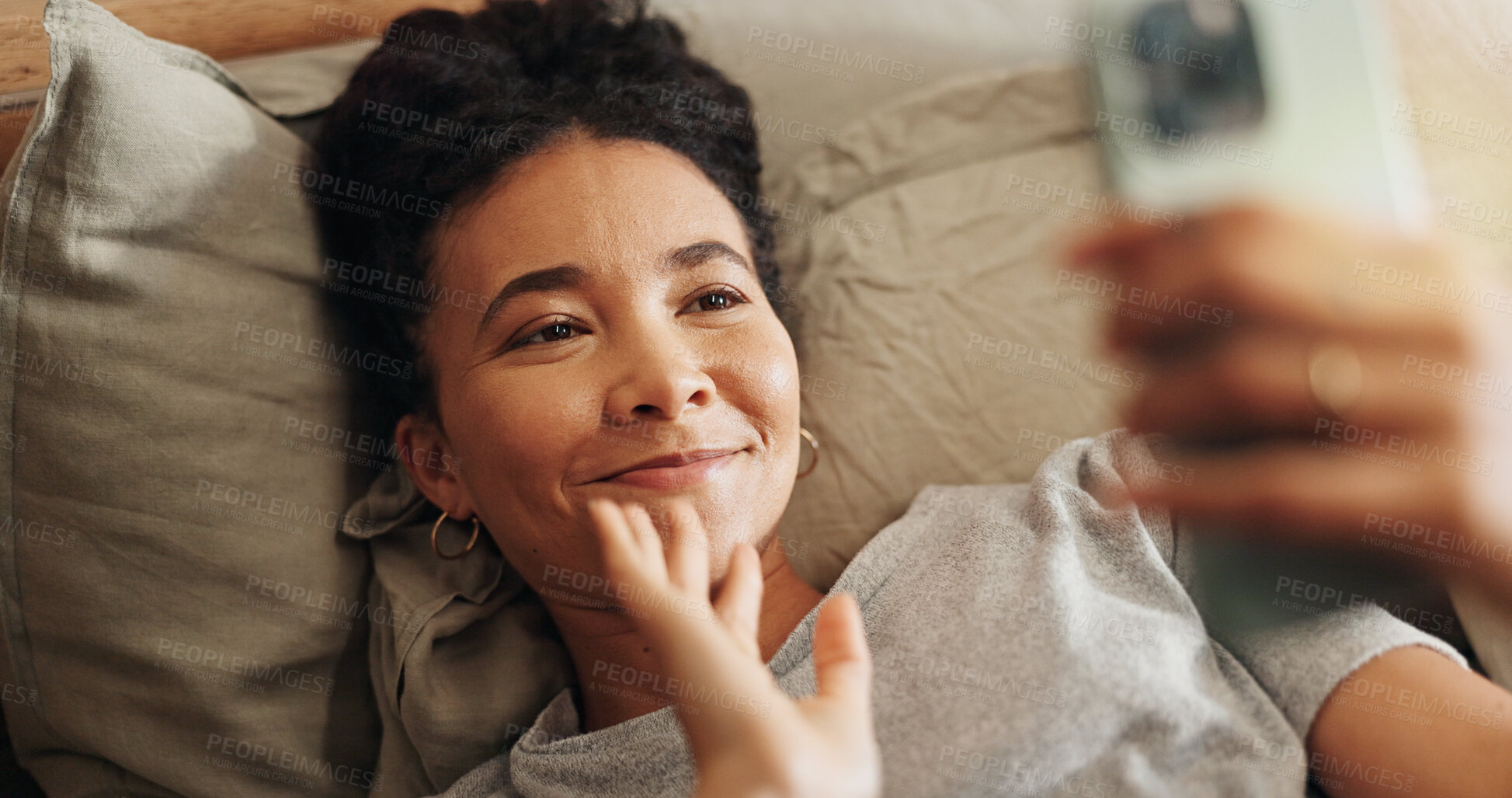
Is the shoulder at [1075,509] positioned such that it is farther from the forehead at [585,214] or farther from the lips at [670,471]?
the forehead at [585,214]

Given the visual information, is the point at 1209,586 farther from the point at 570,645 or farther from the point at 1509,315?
the point at 570,645

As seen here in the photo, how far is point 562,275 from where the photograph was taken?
1.16m

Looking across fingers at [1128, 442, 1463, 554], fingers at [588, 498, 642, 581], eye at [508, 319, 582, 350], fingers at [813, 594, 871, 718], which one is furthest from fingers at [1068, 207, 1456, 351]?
eye at [508, 319, 582, 350]

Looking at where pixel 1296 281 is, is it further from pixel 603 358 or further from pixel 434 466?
pixel 434 466

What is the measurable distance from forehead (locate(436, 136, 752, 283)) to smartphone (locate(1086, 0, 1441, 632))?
23.7 inches

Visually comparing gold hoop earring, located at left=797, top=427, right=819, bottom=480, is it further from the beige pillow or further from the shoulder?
the beige pillow

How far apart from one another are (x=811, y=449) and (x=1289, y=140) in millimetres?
810

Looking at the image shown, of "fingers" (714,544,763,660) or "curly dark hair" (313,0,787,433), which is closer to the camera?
"fingers" (714,544,763,660)

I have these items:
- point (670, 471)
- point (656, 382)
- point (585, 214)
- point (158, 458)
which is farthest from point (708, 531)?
point (158, 458)

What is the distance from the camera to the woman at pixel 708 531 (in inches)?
34.7

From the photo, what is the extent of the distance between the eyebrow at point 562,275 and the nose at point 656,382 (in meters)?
0.11

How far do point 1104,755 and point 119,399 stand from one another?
1315 millimetres

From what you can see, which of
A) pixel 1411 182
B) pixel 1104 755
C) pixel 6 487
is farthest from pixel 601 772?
pixel 1411 182

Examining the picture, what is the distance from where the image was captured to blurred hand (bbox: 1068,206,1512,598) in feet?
2.42
